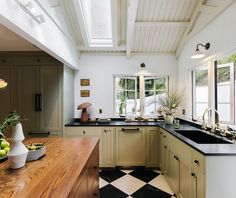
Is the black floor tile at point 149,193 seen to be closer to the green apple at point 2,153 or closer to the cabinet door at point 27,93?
the green apple at point 2,153

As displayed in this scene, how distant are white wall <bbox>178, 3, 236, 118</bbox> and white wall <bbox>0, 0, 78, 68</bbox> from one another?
2232mm

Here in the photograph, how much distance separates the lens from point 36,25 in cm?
193

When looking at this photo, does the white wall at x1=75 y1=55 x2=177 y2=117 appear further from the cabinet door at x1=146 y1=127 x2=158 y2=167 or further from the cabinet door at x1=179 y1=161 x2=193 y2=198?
the cabinet door at x1=179 y1=161 x2=193 y2=198

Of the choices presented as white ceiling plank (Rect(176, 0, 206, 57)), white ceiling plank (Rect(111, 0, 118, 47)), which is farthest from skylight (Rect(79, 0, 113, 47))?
white ceiling plank (Rect(176, 0, 206, 57))

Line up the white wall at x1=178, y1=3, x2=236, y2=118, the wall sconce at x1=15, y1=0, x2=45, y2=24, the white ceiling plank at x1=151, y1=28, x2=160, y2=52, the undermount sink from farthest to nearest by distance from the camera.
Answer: the white ceiling plank at x1=151, y1=28, x2=160, y2=52 < the undermount sink < the white wall at x1=178, y1=3, x2=236, y2=118 < the wall sconce at x1=15, y1=0, x2=45, y2=24

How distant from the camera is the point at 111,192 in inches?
104

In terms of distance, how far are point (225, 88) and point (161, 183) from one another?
1.76m

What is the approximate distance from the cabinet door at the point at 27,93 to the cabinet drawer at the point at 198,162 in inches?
110

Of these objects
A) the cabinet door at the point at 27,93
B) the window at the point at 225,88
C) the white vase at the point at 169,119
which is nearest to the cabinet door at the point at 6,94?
the cabinet door at the point at 27,93

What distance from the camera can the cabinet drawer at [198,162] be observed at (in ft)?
5.31

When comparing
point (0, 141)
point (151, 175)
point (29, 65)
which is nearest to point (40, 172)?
point (0, 141)

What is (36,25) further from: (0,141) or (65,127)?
(65,127)

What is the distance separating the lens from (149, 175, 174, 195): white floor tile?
273 cm

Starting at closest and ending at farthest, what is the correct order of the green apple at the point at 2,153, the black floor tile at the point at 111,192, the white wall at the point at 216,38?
the green apple at the point at 2,153 → the white wall at the point at 216,38 → the black floor tile at the point at 111,192
